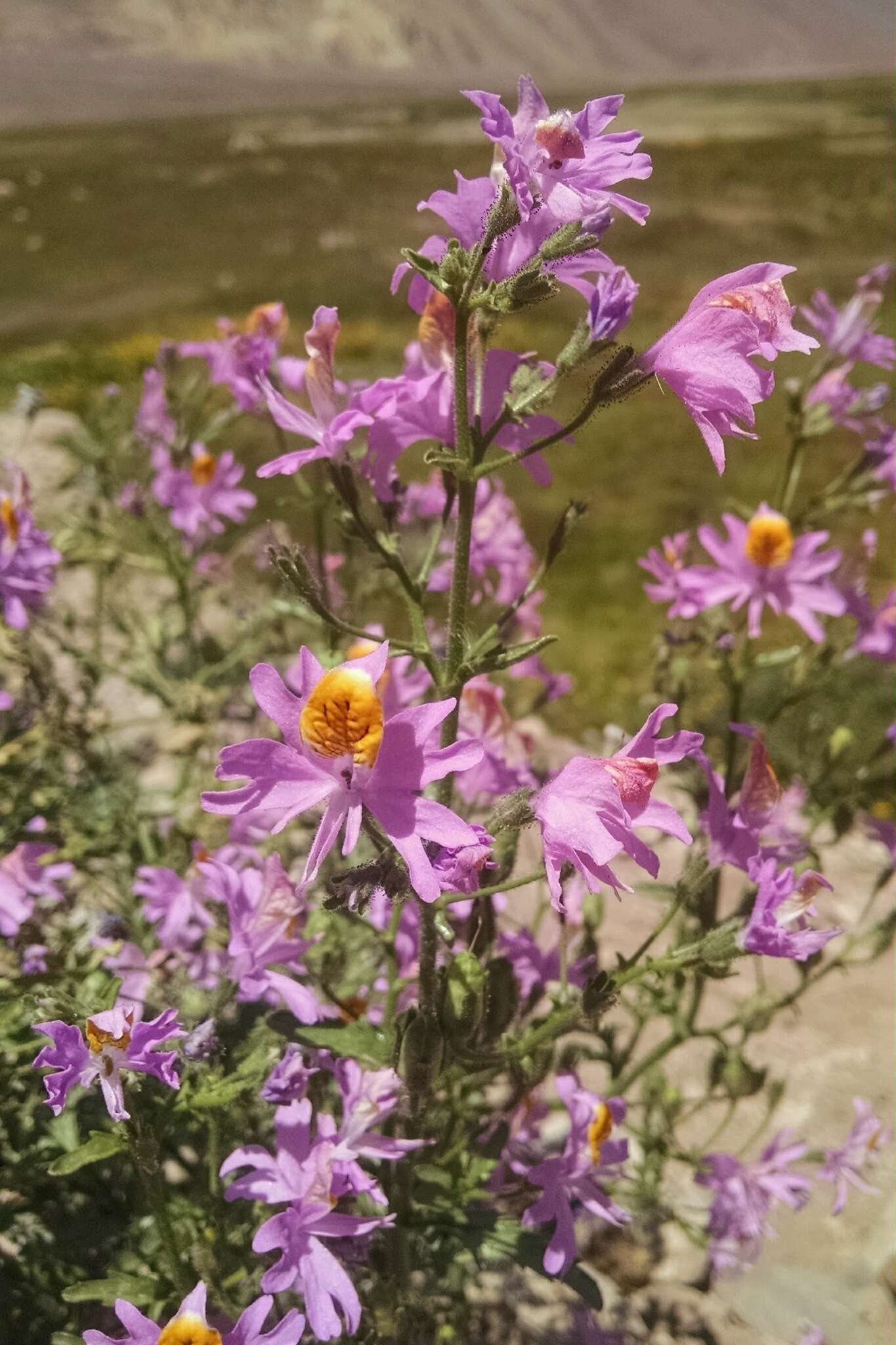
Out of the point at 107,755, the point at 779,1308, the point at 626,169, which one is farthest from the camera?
the point at 107,755

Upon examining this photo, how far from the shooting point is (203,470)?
2375 millimetres

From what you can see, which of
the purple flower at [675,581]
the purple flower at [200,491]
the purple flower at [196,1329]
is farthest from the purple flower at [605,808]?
the purple flower at [200,491]

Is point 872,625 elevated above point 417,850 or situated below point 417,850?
below

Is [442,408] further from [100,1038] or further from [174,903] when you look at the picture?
[174,903]

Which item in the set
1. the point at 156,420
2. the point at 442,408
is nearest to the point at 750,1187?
the point at 442,408

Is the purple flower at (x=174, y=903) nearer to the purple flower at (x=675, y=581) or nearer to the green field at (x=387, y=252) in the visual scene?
the purple flower at (x=675, y=581)

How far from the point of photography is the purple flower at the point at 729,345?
3.15ft

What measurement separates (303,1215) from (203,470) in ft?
5.50

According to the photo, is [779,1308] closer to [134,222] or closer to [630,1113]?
[630,1113]

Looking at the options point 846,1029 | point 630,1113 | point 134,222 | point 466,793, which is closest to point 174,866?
point 466,793

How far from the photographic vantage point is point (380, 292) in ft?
45.1

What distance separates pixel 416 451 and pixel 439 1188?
7.05 meters

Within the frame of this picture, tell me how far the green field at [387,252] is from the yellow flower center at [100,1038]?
3.83 m

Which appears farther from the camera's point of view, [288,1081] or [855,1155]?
[855,1155]
